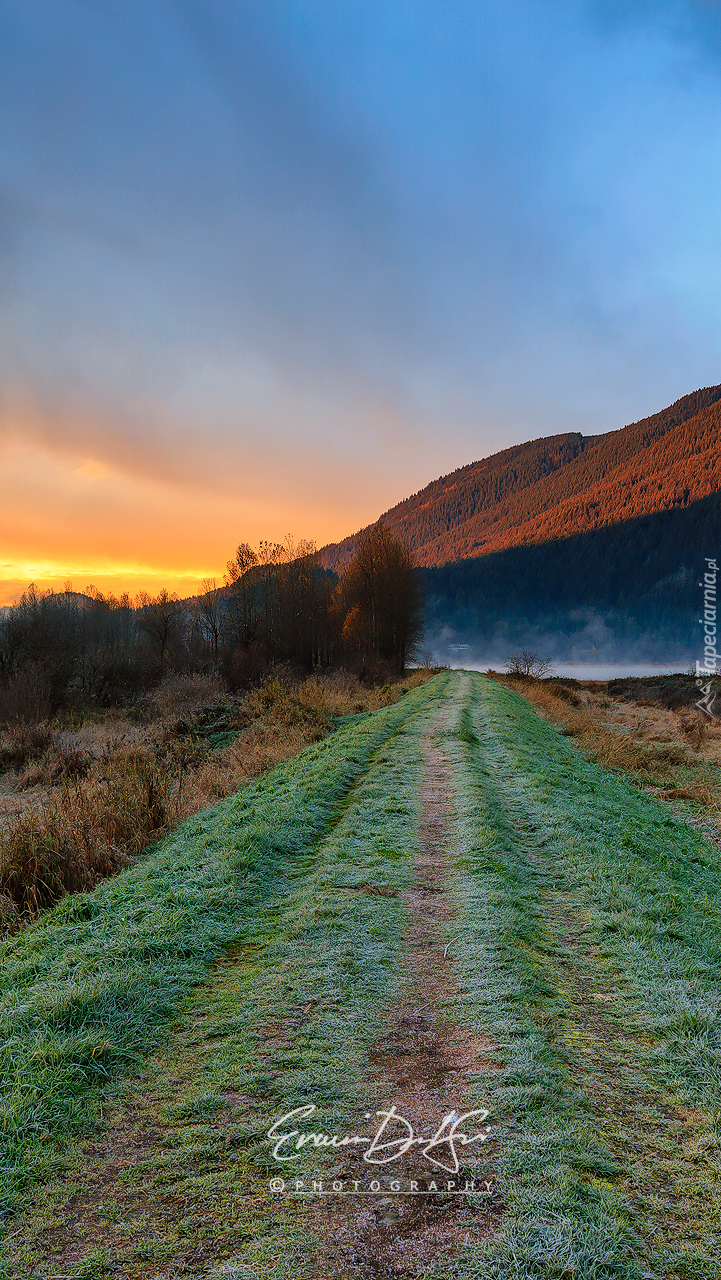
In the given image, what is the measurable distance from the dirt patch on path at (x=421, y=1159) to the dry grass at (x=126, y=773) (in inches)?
178

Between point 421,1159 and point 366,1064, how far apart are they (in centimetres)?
73

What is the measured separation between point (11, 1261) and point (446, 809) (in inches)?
283

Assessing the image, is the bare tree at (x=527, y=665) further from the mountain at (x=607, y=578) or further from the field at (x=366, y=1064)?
the mountain at (x=607, y=578)

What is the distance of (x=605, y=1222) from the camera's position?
2436 millimetres

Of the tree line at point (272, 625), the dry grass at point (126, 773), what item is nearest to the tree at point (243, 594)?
the tree line at point (272, 625)

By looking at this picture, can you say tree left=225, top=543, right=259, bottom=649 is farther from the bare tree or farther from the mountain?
the mountain

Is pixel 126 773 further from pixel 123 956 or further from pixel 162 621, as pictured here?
pixel 162 621

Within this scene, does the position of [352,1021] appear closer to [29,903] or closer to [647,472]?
[29,903]

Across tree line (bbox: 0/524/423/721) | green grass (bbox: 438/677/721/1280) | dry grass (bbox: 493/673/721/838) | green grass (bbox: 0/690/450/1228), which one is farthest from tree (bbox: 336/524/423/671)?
green grass (bbox: 438/677/721/1280)

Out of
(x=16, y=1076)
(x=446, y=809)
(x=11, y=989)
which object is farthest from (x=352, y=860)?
(x=16, y=1076)

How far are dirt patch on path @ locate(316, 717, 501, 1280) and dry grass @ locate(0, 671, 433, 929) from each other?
452 cm

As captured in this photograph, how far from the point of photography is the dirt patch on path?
2.34 metres

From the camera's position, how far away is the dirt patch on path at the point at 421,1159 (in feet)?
7.69

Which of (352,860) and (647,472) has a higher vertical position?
(647,472)
